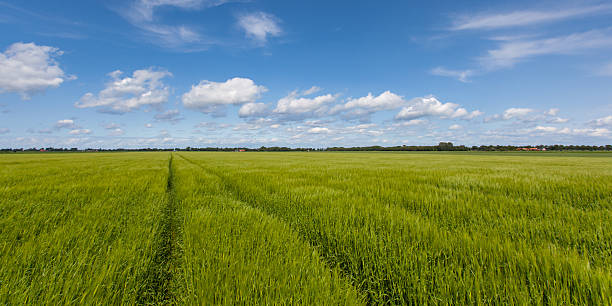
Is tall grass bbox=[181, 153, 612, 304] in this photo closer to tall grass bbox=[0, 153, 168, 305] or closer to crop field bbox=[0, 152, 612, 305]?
crop field bbox=[0, 152, 612, 305]

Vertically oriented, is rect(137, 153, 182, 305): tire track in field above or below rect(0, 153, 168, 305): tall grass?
below

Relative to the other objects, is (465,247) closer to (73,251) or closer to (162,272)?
(162,272)

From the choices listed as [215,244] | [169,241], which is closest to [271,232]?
[215,244]

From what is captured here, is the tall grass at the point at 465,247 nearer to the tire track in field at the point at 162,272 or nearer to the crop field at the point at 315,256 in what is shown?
the crop field at the point at 315,256

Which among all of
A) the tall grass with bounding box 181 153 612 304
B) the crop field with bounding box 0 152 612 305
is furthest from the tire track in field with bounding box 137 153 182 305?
the tall grass with bounding box 181 153 612 304

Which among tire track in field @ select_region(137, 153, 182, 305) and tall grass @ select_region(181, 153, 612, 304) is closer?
tall grass @ select_region(181, 153, 612, 304)

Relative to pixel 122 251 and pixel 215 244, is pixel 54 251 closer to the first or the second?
pixel 122 251

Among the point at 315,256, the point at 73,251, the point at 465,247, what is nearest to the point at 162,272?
the point at 73,251

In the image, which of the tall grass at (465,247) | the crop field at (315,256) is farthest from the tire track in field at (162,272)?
the tall grass at (465,247)

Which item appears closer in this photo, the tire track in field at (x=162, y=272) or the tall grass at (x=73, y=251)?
the tall grass at (x=73, y=251)

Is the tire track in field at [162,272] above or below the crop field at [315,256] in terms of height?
below

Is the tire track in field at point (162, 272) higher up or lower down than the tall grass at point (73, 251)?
lower down

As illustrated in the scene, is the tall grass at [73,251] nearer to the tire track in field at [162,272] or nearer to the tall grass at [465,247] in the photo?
Result: the tire track in field at [162,272]

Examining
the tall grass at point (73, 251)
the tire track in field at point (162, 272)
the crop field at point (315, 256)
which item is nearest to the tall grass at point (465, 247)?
the crop field at point (315, 256)
